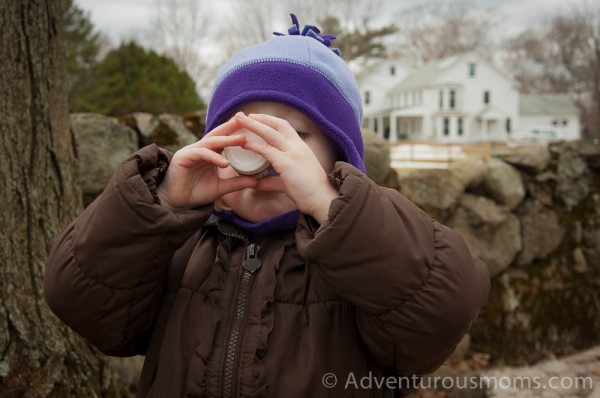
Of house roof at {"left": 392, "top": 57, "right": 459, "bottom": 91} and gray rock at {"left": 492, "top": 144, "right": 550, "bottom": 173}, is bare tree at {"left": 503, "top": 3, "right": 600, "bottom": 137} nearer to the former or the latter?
house roof at {"left": 392, "top": 57, "right": 459, "bottom": 91}

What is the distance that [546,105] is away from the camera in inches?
1567

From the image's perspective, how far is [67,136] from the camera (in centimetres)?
247

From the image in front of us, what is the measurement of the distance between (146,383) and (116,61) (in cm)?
1261

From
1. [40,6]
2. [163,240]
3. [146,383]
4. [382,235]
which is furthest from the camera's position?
[40,6]

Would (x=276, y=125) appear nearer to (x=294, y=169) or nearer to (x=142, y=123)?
(x=294, y=169)

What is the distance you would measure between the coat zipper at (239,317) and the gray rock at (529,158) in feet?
16.9

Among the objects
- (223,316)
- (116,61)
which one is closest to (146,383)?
(223,316)

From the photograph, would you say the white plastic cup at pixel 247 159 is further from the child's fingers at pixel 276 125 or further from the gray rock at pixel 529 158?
the gray rock at pixel 529 158

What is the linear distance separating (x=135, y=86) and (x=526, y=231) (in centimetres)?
903

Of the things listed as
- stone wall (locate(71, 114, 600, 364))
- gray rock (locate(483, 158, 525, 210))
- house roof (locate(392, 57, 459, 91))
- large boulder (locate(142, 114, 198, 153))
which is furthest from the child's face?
house roof (locate(392, 57, 459, 91))

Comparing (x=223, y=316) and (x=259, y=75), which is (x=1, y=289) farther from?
(x=259, y=75)

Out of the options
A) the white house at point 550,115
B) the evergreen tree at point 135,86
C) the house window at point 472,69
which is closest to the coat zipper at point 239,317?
the evergreen tree at point 135,86

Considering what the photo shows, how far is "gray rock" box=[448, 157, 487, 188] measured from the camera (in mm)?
5590

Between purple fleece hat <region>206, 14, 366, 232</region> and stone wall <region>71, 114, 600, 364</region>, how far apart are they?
10.5 feet
